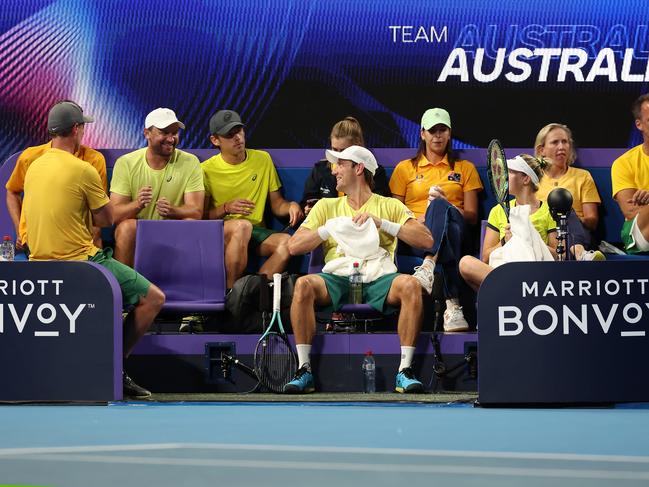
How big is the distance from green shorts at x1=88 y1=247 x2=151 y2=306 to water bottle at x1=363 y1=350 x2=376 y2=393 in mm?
1247

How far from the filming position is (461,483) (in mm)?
2949

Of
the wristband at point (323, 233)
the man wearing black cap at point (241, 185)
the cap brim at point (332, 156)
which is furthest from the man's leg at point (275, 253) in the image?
the cap brim at point (332, 156)

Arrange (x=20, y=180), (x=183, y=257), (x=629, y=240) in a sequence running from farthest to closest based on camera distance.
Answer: (x=20, y=180) → (x=629, y=240) → (x=183, y=257)

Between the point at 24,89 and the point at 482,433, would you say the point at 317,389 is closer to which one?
the point at 482,433

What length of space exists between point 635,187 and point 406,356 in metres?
1.99

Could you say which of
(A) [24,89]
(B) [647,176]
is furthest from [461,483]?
(A) [24,89]

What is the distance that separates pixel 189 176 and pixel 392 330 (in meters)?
1.55

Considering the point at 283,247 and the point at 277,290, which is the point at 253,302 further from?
the point at 283,247

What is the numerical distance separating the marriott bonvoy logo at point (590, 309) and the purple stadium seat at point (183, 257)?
2252mm

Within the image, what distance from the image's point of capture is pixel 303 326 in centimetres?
661

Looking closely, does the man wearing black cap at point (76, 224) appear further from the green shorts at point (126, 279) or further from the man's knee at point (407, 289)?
the man's knee at point (407, 289)

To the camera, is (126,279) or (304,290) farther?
(304,290)

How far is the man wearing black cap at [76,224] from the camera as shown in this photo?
647 centimetres

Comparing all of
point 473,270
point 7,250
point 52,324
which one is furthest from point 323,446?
point 7,250
